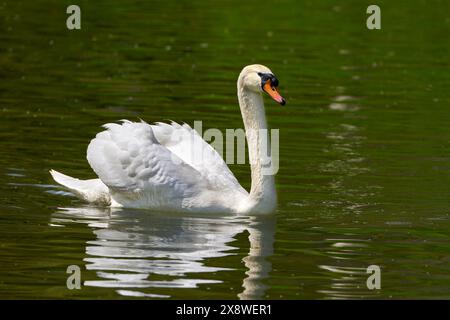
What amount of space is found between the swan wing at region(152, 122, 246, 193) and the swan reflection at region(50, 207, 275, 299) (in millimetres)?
391

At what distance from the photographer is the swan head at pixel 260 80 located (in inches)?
490

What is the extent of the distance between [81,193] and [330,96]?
7.84 meters

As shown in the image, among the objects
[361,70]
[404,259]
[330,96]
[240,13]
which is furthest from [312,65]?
[404,259]

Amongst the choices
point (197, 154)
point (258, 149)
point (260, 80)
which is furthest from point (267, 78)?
point (197, 154)

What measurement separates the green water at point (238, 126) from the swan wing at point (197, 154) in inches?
16.2

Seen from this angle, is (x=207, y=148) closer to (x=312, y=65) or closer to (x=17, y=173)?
(x=17, y=173)

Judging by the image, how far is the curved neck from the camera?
12.6m

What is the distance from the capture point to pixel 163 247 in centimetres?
1141

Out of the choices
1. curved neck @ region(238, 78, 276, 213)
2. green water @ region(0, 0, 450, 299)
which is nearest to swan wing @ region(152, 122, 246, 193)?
curved neck @ region(238, 78, 276, 213)

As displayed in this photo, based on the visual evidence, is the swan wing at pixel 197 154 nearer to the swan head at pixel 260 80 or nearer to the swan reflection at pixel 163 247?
the swan reflection at pixel 163 247

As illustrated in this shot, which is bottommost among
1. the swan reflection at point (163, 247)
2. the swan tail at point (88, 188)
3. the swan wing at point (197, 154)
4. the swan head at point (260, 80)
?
the swan reflection at point (163, 247)

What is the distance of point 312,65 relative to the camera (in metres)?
23.4

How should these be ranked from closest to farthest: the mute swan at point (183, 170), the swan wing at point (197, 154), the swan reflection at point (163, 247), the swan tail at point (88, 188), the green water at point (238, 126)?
the swan reflection at point (163, 247) → the green water at point (238, 126) → the mute swan at point (183, 170) → the swan wing at point (197, 154) → the swan tail at point (88, 188)

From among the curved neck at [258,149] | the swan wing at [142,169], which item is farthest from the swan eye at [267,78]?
the swan wing at [142,169]
